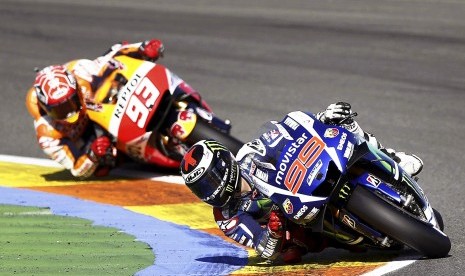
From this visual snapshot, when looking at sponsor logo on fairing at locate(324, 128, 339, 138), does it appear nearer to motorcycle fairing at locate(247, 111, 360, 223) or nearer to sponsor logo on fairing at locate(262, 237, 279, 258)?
motorcycle fairing at locate(247, 111, 360, 223)

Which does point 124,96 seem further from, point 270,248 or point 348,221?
point 348,221

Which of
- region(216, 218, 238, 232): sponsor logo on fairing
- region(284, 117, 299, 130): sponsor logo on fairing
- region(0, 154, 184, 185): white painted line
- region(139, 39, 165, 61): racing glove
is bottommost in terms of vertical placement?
region(0, 154, 184, 185): white painted line

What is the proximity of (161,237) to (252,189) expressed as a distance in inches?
37.2

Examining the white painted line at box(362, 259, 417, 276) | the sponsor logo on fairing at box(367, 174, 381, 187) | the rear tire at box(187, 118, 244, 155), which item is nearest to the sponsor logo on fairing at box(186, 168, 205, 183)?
the sponsor logo on fairing at box(367, 174, 381, 187)

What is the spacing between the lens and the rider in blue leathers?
711 centimetres

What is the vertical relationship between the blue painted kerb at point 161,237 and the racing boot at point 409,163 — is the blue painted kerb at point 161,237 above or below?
below

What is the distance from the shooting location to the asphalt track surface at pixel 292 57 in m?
11.6

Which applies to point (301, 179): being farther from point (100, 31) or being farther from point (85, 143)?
point (100, 31)

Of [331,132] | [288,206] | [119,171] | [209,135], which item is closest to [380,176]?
[331,132]

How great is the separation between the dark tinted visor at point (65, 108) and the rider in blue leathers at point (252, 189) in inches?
118

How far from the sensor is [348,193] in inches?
276

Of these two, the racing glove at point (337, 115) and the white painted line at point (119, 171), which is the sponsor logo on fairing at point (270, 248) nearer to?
the racing glove at point (337, 115)

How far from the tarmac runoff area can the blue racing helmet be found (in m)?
0.55

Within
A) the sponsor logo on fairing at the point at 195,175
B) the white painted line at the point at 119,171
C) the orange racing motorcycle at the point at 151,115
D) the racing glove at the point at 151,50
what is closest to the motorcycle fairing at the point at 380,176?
the sponsor logo on fairing at the point at 195,175
